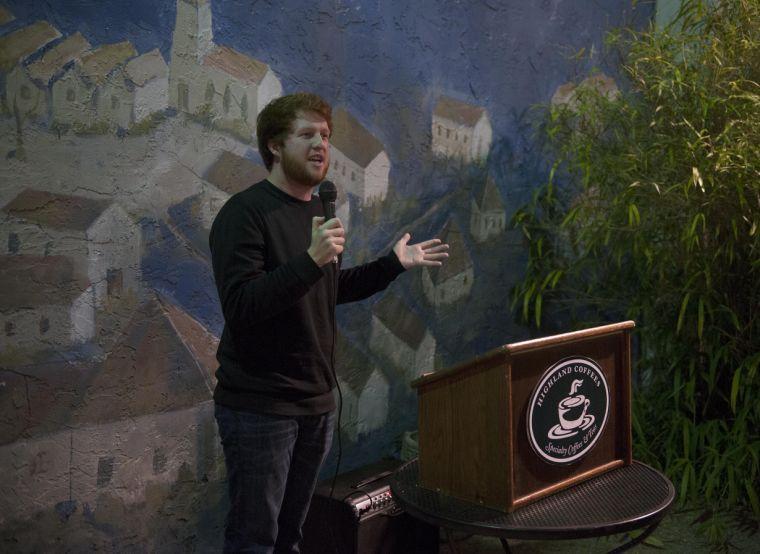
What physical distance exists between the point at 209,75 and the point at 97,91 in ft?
1.32

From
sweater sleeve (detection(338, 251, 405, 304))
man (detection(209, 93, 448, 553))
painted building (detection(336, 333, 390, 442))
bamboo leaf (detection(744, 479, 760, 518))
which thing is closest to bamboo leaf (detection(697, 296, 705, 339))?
bamboo leaf (detection(744, 479, 760, 518))

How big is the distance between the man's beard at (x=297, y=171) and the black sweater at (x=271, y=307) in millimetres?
48

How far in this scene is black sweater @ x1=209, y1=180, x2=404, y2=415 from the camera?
1724mm

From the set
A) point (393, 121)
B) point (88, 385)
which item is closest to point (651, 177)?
point (393, 121)

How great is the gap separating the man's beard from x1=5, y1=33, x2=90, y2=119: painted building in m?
0.72

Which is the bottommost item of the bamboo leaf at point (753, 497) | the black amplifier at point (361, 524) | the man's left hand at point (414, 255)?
the bamboo leaf at point (753, 497)

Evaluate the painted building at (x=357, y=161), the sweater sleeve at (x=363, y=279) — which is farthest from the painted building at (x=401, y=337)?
the sweater sleeve at (x=363, y=279)

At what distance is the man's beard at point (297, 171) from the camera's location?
6.40 ft

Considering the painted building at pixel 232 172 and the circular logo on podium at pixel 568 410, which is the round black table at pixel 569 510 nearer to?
the circular logo on podium at pixel 568 410

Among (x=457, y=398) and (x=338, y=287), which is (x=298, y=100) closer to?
(x=338, y=287)

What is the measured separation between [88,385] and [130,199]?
0.56 meters

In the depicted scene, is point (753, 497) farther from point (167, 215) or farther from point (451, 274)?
point (167, 215)

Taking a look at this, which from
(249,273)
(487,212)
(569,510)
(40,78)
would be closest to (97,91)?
(40,78)

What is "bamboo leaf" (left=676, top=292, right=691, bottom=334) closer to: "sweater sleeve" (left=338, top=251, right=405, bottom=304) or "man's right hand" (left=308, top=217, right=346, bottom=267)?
"sweater sleeve" (left=338, top=251, right=405, bottom=304)
